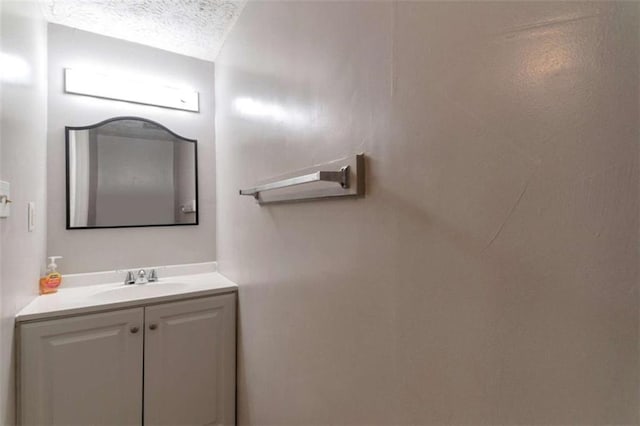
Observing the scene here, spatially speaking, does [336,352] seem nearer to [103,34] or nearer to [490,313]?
[490,313]

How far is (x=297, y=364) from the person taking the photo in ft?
3.23

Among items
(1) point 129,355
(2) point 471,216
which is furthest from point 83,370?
(2) point 471,216

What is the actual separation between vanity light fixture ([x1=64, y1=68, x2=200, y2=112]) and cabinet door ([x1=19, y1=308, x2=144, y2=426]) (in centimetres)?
120

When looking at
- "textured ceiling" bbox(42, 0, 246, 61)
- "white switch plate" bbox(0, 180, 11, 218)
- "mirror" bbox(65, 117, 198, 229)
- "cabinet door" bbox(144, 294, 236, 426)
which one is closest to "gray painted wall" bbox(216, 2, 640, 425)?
"cabinet door" bbox(144, 294, 236, 426)

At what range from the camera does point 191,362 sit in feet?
4.83

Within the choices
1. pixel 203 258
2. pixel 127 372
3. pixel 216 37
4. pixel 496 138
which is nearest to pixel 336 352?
pixel 496 138

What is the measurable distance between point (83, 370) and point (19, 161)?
2.94 feet

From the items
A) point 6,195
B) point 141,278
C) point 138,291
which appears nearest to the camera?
point 6,195

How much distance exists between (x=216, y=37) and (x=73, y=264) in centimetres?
150

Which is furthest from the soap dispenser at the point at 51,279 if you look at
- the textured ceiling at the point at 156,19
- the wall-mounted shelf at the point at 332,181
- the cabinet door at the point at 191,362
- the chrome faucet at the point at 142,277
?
the wall-mounted shelf at the point at 332,181

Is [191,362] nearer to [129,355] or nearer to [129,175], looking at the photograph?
[129,355]

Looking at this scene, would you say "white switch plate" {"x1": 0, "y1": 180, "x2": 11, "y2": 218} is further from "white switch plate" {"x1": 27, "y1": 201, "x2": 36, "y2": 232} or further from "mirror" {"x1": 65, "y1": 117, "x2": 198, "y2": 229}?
"mirror" {"x1": 65, "y1": 117, "x2": 198, "y2": 229}

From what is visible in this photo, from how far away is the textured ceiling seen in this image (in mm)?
1431

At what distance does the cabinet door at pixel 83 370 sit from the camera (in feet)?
3.85
